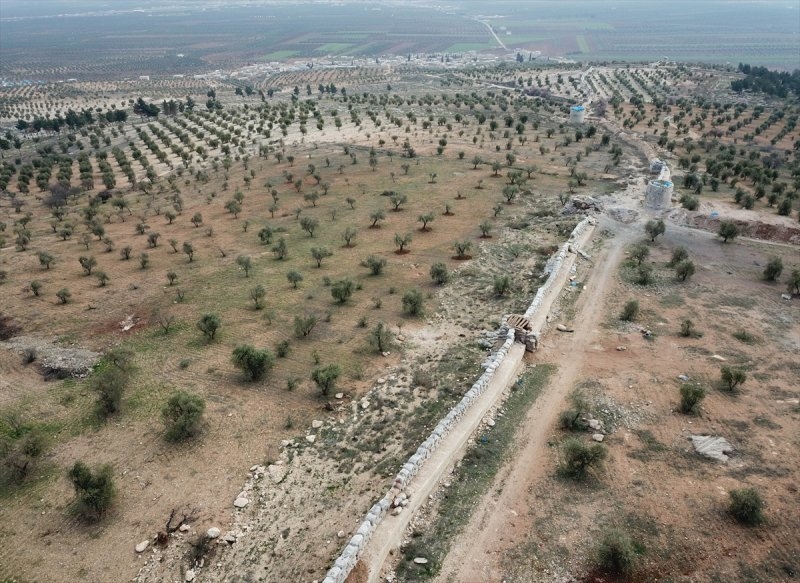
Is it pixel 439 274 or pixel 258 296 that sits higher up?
pixel 439 274

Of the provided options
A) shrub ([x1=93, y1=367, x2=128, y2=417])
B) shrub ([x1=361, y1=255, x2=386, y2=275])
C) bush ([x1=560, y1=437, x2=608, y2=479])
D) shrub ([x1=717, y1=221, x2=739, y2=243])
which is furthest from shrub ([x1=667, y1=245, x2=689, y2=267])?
shrub ([x1=93, y1=367, x2=128, y2=417])

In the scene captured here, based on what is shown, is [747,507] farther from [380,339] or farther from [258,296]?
[258,296]

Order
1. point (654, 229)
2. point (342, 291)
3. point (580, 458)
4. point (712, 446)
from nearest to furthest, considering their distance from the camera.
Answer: point (580, 458), point (712, 446), point (342, 291), point (654, 229)

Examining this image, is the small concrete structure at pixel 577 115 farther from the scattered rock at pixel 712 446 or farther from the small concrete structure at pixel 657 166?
the scattered rock at pixel 712 446

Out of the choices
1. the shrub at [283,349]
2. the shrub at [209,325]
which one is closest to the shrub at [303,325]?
the shrub at [283,349]

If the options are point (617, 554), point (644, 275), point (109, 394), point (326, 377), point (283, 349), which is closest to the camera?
point (617, 554)

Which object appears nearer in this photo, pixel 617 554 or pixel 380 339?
pixel 617 554

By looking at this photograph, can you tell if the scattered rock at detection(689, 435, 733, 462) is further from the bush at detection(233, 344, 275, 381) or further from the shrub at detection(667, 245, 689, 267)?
the bush at detection(233, 344, 275, 381)

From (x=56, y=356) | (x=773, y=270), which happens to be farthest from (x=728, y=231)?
(x=56, y=356)
